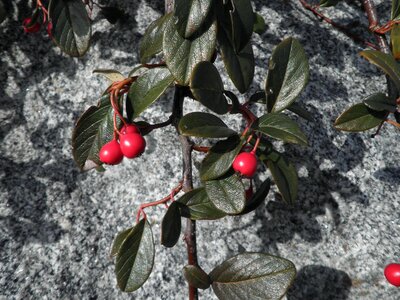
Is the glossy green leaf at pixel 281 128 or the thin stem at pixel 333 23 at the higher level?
the glossy green leaf at pixel 281 128

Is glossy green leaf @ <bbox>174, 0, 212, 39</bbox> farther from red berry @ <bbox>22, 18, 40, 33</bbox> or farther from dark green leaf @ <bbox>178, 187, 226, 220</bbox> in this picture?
red berry @ <bbox>22, 18, 40, 33</bbox>

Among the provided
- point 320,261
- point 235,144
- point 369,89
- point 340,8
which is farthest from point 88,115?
point 340,8

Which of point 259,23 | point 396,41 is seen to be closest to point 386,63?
point 396,41

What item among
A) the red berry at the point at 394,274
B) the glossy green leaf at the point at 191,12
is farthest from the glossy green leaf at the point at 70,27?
the red berry at the point at 394,274

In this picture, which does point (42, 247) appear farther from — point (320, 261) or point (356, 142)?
point (356, 142)

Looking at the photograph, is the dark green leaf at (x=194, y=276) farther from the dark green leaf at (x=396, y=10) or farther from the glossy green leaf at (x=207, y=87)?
the dark green leaf at (x=396, y=10)

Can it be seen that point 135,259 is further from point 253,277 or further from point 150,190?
point 150,190
